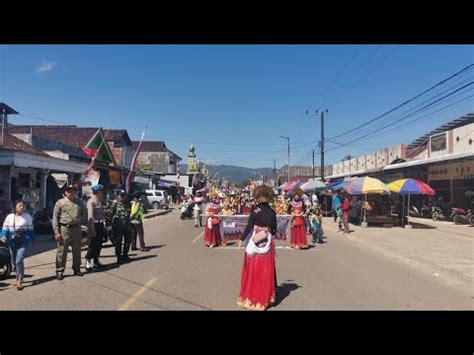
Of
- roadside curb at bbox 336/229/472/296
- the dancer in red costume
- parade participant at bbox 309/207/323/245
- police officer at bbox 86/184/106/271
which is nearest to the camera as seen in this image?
roadside curb at bbox 336/229/472/296

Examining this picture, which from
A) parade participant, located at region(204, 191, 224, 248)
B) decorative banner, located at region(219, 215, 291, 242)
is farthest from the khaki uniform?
decorative banner, located at region(219, 215, 291, 242)

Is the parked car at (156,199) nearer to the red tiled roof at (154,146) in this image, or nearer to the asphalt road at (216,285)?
the asphalt road at (216,285)

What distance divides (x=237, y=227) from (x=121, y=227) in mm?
4876

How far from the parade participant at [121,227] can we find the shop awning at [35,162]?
812 cm

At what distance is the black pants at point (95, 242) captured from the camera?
965 centimetres

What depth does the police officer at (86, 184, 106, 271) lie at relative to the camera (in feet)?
31.5

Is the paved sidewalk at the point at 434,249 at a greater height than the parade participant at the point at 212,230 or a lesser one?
lesser

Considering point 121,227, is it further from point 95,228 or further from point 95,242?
point 95,242

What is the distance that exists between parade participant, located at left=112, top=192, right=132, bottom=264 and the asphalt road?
361 millimetres

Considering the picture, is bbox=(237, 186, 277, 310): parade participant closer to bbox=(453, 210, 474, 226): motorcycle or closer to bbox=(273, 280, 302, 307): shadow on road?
bbox=(273, 280, 302, 307): shadow on road

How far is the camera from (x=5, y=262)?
28.0 ft

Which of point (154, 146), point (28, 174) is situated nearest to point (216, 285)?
point (28, 174)

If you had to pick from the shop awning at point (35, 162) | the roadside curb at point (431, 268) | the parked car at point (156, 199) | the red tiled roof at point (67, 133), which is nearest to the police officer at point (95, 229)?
the roadside curb at point (431, 268)

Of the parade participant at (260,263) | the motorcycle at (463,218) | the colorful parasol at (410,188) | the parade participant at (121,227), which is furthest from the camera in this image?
the motorcycle at (463,218)
